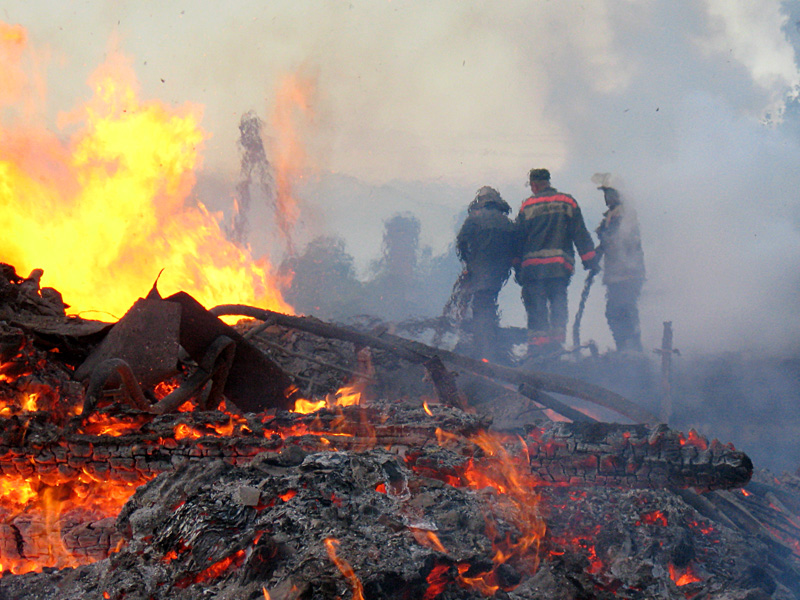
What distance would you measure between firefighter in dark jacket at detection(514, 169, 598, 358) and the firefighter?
477 millimetres

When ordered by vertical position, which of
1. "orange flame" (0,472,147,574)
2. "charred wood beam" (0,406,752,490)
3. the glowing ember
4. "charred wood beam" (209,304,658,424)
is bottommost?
the glowing ember

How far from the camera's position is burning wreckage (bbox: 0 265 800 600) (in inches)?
95.3

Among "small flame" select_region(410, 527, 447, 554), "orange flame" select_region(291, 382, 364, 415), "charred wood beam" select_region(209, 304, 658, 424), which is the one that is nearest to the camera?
"small flame" select_region(410, 527, 447, 554)

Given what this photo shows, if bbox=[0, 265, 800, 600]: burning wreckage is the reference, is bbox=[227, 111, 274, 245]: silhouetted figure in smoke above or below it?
above

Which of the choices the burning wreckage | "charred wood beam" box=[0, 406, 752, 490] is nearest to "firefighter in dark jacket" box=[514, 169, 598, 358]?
the burning wreckage

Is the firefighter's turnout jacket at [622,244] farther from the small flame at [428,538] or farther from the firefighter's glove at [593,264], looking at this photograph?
the small flame at [428,538]

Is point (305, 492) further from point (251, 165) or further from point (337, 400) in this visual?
point (251, 165)

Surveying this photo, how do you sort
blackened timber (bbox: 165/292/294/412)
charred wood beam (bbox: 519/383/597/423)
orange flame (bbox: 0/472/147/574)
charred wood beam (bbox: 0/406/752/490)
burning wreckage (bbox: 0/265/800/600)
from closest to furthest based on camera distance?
burning wreckage (bbox: 0/265/800/600) → orange flame (bbox: 0/472/147/574) → charred wood beam (bbox: 0/406/752/490) → blackened timber (bbox: 165/292/294/412) → charred wood beam (bbox: 519/383/597/423)

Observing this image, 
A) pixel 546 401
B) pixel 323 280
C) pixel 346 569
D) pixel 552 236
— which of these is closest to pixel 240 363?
pixel 346 569

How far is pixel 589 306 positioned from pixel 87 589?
17.9 metres

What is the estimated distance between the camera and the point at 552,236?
9070mm

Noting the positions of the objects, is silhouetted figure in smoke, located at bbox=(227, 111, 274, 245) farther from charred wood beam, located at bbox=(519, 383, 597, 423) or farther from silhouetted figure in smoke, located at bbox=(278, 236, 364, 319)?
charred wood beam, located at bbox=(519, 383, 597, 423)

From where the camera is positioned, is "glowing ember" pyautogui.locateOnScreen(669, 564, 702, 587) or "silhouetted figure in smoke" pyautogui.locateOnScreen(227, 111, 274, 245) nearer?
"glowing ember" pyautogui.locateOnScreen(669, 564, 702, 587)

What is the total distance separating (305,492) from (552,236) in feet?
24.5
